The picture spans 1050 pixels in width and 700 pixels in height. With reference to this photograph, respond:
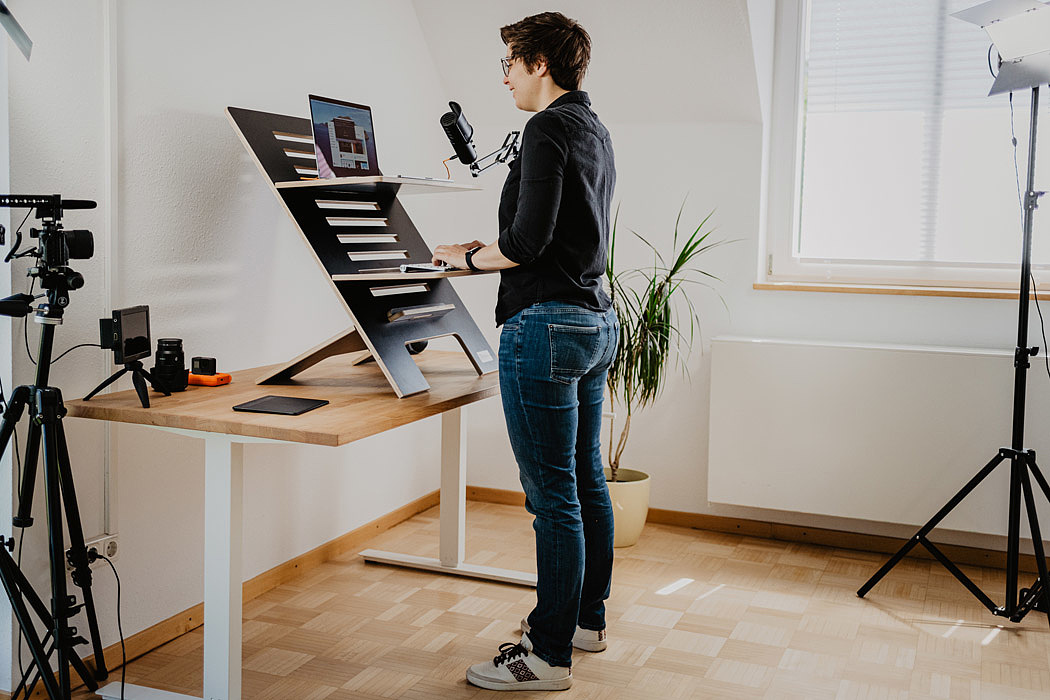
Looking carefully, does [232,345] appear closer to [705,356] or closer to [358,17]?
[358,17]

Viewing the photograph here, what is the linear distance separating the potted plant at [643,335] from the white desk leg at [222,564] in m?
1.48

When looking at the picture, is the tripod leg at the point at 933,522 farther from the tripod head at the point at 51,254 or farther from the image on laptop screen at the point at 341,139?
the tripod head at the point at 51,254

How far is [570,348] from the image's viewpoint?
221 cm

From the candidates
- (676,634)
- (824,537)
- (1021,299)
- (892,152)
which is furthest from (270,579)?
(892,152)

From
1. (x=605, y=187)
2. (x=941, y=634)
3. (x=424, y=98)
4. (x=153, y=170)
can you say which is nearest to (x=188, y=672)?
(x=153, y=170)

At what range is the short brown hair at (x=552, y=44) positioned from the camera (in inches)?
87.2

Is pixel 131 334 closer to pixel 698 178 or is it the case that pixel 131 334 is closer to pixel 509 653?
pixel 509 653

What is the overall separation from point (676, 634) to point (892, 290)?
1.48m

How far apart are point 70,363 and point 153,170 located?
1.76 ft

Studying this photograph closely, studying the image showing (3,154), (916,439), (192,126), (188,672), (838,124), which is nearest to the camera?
(3,154)

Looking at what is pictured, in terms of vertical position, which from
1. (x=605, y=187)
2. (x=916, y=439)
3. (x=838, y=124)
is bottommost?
(x=916, y=439)

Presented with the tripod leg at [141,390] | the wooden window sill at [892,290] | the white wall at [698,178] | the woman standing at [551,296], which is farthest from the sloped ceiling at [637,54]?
the tripod leg at [141,390]

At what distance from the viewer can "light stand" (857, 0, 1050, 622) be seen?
2701 mm

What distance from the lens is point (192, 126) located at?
2.63m
